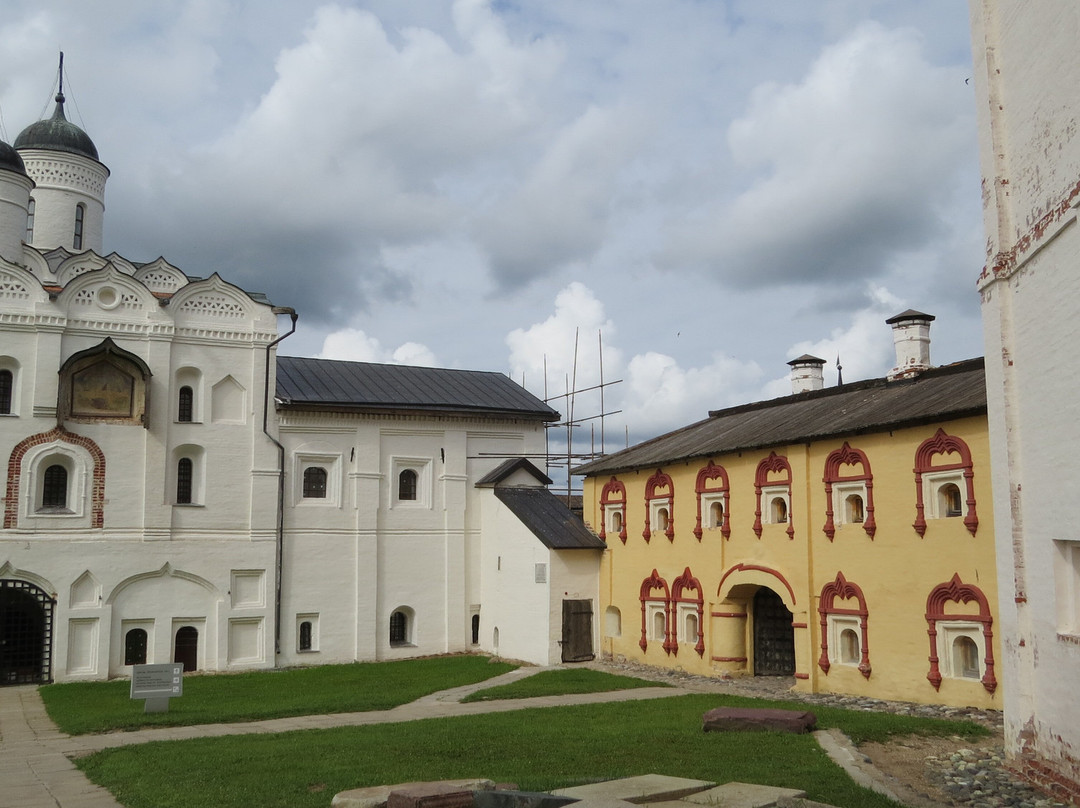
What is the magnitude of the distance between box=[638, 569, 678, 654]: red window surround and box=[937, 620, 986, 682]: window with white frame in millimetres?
7233

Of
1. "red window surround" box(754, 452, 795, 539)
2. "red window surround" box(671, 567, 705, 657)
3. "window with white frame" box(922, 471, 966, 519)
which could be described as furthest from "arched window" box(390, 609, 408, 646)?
"window with white frame" box(922, 471, 966, 519)

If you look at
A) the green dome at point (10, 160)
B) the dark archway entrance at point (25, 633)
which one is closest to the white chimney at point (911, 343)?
the dark archway entrance at point (25, 633)

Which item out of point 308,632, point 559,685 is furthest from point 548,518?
point 308,632

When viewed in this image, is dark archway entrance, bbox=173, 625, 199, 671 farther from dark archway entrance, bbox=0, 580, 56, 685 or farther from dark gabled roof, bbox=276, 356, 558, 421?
dark gabled roof, bbox=276, 356, 558, 421

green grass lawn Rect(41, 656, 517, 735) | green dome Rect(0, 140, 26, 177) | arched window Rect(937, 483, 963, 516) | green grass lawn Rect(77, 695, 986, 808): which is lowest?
green grass lawn Rect(41, 656, 517, 735)

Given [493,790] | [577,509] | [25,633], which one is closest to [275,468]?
[25,633]

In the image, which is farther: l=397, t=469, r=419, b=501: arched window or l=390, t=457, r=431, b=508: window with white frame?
l=397, t=469, r=419, b=501: arched window

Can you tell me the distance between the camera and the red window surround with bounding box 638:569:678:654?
22469 millimetres

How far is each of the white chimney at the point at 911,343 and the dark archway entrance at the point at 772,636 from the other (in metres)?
5.13

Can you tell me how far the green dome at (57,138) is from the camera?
96.3 ft

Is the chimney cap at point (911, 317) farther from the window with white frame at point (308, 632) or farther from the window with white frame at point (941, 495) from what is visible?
the window with white frame at point (308, 632)

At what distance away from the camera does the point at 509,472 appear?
1096 inches

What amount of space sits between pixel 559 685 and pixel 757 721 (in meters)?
7.38

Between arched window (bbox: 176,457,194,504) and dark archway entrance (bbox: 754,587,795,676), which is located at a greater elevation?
arched window (bbox: 176,457,194,504)
